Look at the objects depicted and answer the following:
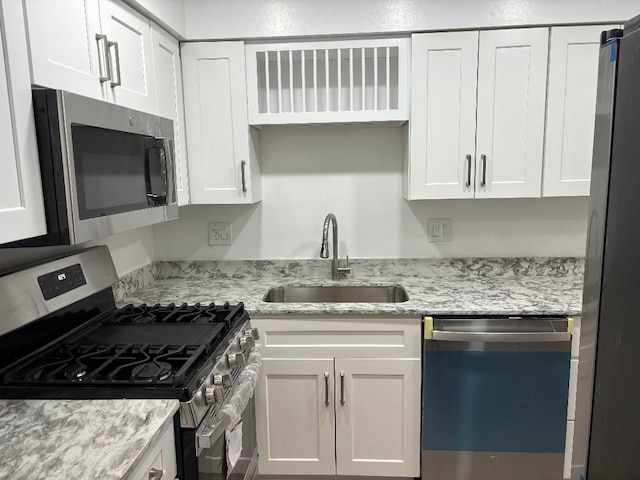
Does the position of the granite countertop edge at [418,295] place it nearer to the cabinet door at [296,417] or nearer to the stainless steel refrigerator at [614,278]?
the cabinet door at [296,417]

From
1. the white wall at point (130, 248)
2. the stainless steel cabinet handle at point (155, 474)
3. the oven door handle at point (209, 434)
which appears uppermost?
the white wall at point (130, 248)

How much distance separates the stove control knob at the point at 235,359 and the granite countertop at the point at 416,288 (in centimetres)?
42

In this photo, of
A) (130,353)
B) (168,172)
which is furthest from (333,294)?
(130,353)

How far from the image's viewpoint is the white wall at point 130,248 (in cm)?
217

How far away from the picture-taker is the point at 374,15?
2129 millimetres

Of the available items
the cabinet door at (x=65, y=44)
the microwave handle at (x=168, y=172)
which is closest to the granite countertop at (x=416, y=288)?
the microwave handle at (x=168, y=172)

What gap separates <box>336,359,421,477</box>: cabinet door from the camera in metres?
2.04

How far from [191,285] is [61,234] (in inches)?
50.9

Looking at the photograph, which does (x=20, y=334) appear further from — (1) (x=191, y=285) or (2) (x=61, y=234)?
(1) (x=191, y=285)

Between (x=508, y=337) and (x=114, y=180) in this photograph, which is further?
(x=508, y=337)

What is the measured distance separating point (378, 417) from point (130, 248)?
1.42 meters

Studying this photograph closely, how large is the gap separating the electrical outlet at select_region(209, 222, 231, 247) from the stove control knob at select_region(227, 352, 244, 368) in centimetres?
109

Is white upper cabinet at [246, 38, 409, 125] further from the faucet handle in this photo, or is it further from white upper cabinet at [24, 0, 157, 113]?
the faucet handle

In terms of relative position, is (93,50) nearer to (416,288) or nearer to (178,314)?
(178,314)
